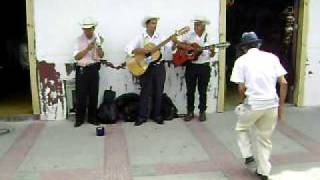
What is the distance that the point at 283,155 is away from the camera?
19.1ft

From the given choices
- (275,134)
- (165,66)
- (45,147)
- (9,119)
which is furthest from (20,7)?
(275,134)

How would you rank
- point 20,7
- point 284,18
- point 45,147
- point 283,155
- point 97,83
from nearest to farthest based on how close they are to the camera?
point 283,155, point 45,147, point 97,83, point 284,18, point 20,7

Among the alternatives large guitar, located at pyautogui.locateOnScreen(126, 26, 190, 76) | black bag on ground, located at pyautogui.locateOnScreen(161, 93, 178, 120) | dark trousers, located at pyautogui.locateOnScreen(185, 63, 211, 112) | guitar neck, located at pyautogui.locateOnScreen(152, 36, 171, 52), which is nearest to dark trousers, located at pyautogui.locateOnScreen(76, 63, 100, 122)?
large guitar, located at pyautogui.locateOnScreen(126, 26, 190, 76)

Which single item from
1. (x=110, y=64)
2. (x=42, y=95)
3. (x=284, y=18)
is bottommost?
(x=42, y=95)

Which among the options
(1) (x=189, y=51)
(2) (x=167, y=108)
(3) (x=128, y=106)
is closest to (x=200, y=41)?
(1) (x=189, y=51)

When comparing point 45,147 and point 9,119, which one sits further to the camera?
point 9,119

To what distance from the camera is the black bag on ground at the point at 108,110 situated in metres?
7.46

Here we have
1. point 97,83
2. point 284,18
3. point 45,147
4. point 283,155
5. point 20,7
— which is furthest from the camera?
point 20,7

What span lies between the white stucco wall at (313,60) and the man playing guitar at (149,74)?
2692 mm

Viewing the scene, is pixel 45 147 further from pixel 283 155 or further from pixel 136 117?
pixel 283 155

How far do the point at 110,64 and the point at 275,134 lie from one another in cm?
280

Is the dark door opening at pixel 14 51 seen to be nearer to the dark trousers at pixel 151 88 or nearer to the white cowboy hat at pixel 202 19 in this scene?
the dark trousers at pixel 151 88

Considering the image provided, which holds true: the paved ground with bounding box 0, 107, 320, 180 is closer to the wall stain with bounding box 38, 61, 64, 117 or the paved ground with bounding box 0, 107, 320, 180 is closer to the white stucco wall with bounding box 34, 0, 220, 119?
the wall stain with bounding box 38, 61, 64, 117

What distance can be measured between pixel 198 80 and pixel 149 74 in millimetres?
785
